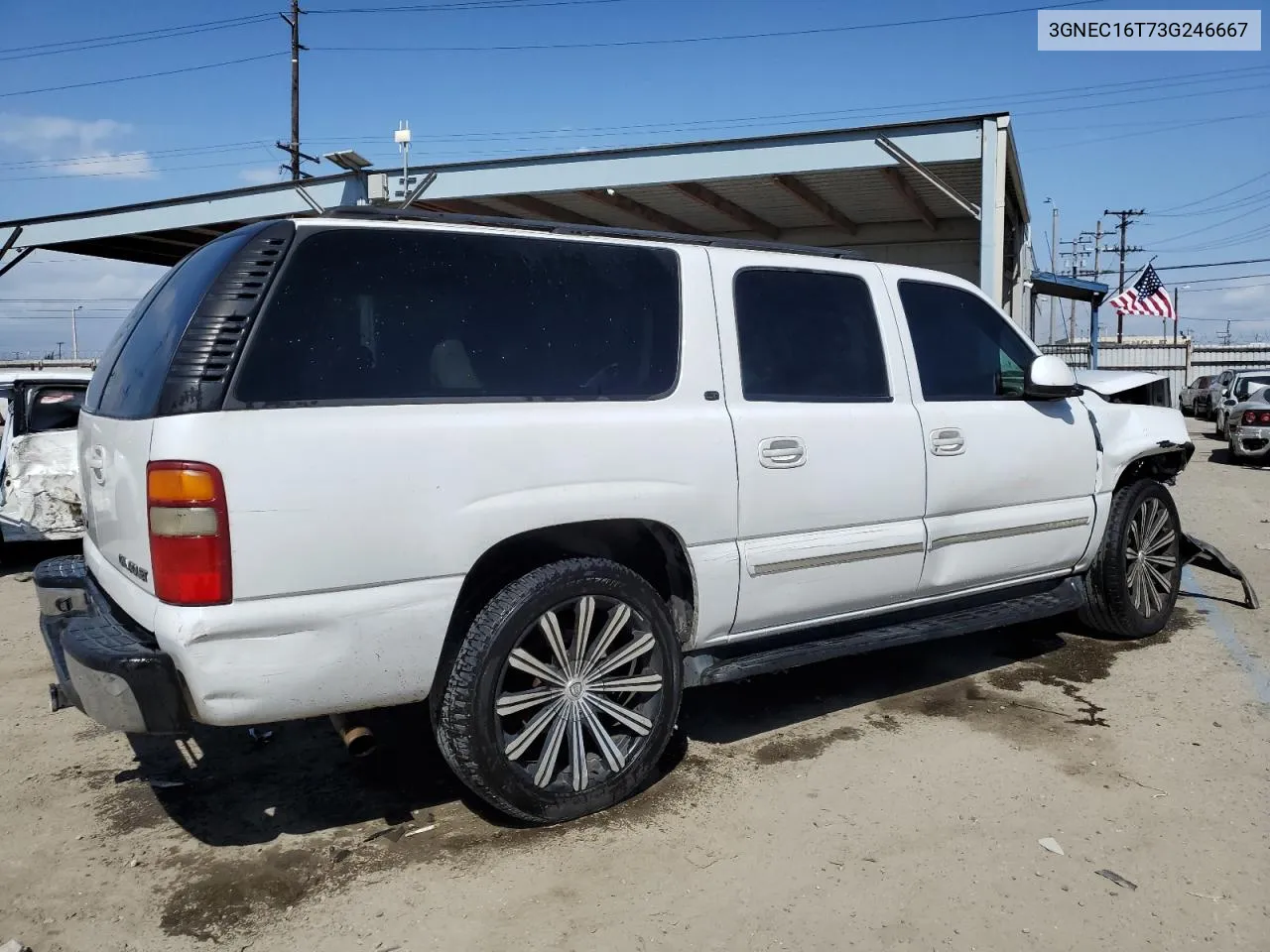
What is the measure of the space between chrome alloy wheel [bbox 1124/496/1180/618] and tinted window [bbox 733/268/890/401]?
2.15 metres

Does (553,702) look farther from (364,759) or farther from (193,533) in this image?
(193,533)

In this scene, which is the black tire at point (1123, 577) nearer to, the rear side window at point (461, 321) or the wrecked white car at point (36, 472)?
the rear side window at point (461, 321)

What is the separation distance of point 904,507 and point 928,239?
12.8m

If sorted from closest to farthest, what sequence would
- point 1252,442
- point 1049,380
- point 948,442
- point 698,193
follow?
point 948,442, point 1049,380, point 698,193, point 1252,442

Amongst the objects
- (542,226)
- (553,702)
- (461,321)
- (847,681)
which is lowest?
(847,681)

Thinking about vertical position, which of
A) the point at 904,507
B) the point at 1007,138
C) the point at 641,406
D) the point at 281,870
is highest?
the point at 1007,138

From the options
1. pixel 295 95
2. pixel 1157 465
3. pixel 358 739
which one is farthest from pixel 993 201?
pixel 295 95

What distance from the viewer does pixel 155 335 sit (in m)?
3.32

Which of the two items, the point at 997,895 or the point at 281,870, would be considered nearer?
the point at 997,895

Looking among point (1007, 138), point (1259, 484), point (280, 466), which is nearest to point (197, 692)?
point (280, 466)

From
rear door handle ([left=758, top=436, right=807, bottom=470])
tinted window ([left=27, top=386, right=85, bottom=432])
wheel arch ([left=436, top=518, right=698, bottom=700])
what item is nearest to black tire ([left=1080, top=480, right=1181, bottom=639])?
rear door handle ([left=758, top=436, right=807, bottom=470])

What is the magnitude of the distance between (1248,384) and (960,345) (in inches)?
822

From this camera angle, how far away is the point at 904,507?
4215mm

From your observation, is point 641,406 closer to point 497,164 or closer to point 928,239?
point 497,164
